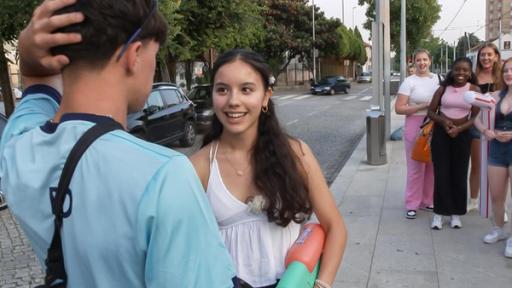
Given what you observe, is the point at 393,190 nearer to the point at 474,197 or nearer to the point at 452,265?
the point at 474,197

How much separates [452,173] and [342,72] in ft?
195

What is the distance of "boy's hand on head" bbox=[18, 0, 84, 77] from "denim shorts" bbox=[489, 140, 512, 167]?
4154 millimetres

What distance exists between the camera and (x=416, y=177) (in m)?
5.55

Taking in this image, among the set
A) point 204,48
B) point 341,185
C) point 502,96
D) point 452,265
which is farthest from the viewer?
point 204,48

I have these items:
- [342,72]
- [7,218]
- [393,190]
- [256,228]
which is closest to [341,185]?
[393,190]

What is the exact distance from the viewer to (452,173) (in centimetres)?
504

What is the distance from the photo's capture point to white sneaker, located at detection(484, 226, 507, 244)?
459 centimetres

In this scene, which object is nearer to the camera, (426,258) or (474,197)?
(426,258)

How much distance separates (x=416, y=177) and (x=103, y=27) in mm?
5065

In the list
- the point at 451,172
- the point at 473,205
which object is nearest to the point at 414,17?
the point at 473,205

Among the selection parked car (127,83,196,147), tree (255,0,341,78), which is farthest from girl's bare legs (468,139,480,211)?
tree (255,0,341,78)

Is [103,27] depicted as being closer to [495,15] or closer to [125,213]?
[125,213]

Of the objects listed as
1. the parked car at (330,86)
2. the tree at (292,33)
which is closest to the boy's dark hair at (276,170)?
the parked car at (330,86)

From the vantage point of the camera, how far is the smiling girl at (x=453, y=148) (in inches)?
196
